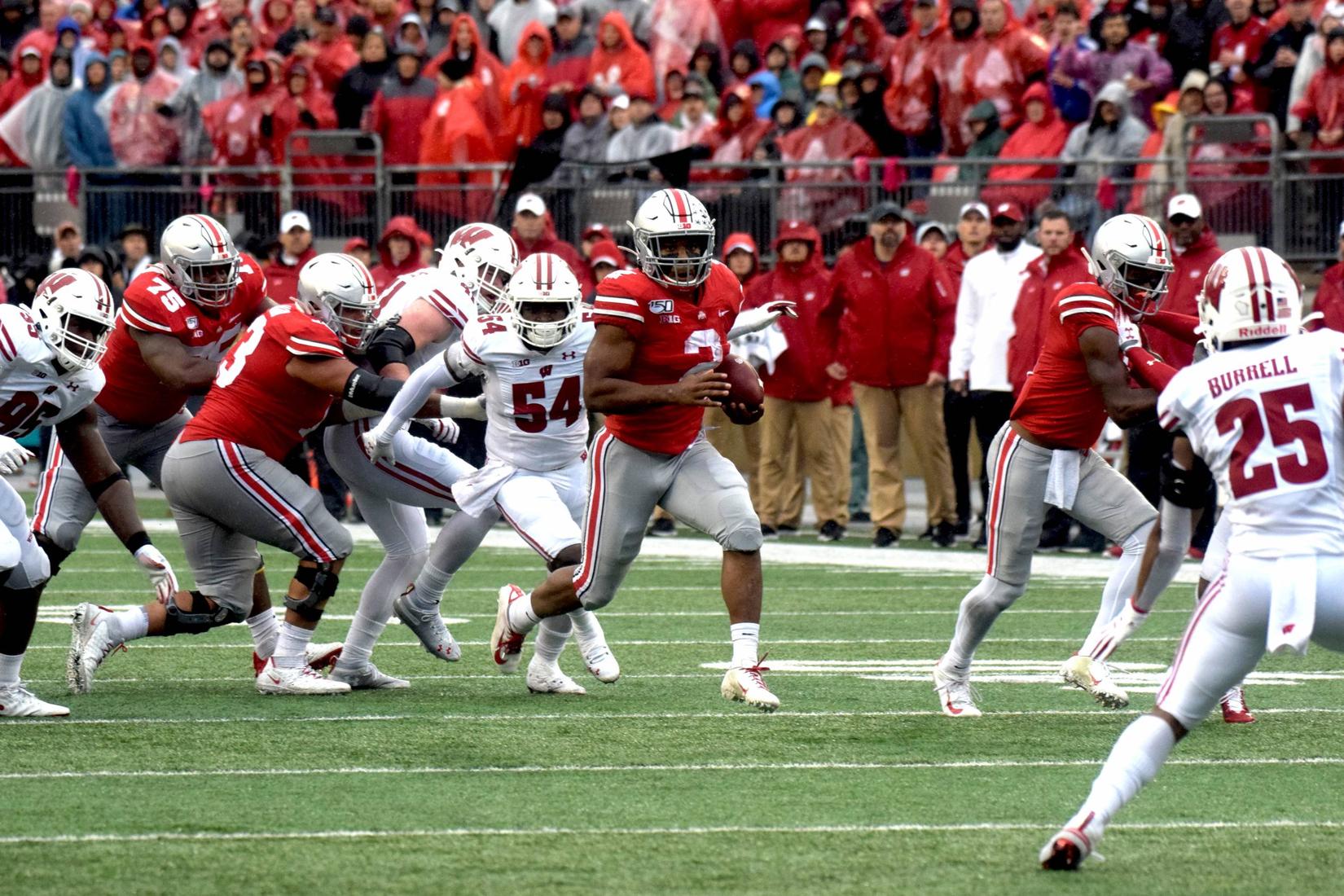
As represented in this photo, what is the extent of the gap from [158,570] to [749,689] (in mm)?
2183

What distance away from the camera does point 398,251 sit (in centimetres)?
1395

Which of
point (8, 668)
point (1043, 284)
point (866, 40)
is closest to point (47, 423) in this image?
point (8, 668)

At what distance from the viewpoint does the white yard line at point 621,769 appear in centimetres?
607

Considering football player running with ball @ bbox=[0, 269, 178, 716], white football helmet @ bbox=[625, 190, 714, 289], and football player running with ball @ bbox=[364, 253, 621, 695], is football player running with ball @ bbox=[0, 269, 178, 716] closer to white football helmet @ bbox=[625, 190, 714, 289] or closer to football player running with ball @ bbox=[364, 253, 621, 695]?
football player running with ball @ bbox=[364, 253, 621, 695]

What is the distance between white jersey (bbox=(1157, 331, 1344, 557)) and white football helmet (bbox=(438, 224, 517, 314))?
3869 millimetres

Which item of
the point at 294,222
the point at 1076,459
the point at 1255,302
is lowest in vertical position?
the point at 294,222

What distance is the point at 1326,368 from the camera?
5.04 m

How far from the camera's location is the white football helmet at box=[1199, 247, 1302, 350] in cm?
508

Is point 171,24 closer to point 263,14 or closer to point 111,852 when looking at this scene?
point 263,14

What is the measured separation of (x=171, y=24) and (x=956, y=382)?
8.89 m

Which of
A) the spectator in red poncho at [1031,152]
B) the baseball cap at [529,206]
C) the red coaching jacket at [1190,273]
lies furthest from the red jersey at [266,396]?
the spectator in red poncho at [1031,152]

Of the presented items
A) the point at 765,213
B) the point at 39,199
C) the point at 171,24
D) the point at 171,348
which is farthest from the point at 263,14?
the point at 171,348

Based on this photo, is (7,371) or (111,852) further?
(7,371)

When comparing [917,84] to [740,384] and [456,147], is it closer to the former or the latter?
[456,147]
